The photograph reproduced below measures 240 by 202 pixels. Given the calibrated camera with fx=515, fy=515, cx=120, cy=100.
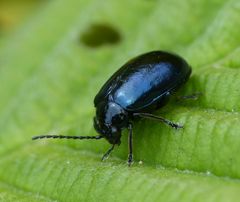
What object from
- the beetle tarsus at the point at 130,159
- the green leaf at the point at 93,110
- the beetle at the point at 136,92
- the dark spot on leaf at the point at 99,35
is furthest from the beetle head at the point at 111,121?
the dark spot on leaf at the point at 99,35

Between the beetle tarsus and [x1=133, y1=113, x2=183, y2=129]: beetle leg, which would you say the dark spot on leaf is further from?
the beetle tarsus

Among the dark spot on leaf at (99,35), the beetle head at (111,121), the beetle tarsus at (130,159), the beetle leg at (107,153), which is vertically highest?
the dark spot on leaf at (99,35)

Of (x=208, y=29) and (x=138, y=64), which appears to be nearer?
(x=138, y=64)

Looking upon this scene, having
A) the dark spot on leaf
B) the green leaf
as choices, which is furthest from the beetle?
the dark spot on leaf

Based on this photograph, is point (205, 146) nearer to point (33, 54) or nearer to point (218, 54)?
point (218, 54)

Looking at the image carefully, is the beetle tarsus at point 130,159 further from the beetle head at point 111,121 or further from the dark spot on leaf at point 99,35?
the dark spot on leaf at point 99,35

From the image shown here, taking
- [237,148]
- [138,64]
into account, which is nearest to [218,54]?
[138,64]
